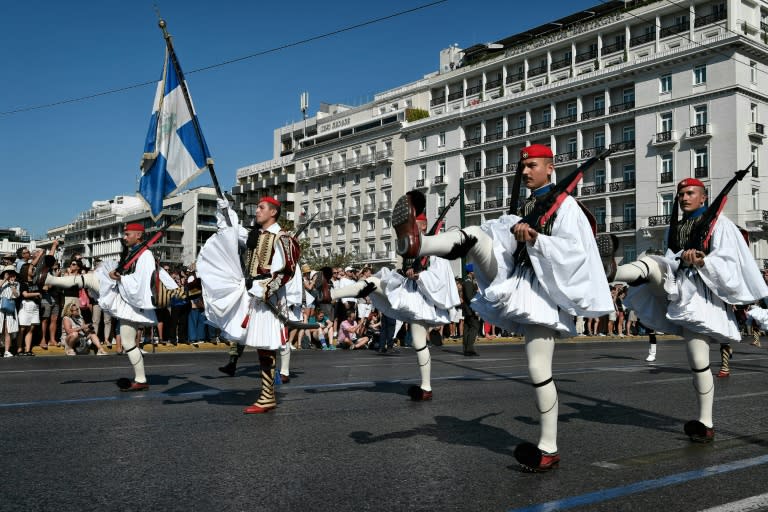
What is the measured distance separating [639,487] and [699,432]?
1.95 meters

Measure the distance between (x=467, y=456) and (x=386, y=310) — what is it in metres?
4.43

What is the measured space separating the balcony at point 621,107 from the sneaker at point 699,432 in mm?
65208

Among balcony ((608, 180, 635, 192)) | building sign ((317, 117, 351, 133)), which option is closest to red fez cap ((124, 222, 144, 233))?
balcony ((608, 180, 635, 192))

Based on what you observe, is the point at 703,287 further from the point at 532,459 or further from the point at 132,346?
the point at 132,346

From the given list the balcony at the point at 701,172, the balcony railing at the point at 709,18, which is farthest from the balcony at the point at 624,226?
the balcony railing at the point at 709,18

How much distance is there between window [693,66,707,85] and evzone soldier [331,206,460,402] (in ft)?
194

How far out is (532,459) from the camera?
520 centimetres

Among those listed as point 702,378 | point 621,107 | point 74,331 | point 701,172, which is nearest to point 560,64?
point 621,107

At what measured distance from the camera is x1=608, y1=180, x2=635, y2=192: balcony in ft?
220

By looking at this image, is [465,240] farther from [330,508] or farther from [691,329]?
[691,329]

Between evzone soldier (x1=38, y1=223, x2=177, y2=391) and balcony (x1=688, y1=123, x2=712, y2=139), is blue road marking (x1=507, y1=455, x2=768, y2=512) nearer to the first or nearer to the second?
evzone soldier (x1=38, y1=223, x2=177, y2=391)

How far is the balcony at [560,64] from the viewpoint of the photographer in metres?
77.7

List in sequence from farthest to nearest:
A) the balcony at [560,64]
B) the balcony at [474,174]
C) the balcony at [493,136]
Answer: the balcony at [474,174]
the balcony at [493,136]
the balcony at [560,64]

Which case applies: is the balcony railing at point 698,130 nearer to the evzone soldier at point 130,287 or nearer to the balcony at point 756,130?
the balcony at point 756,130
